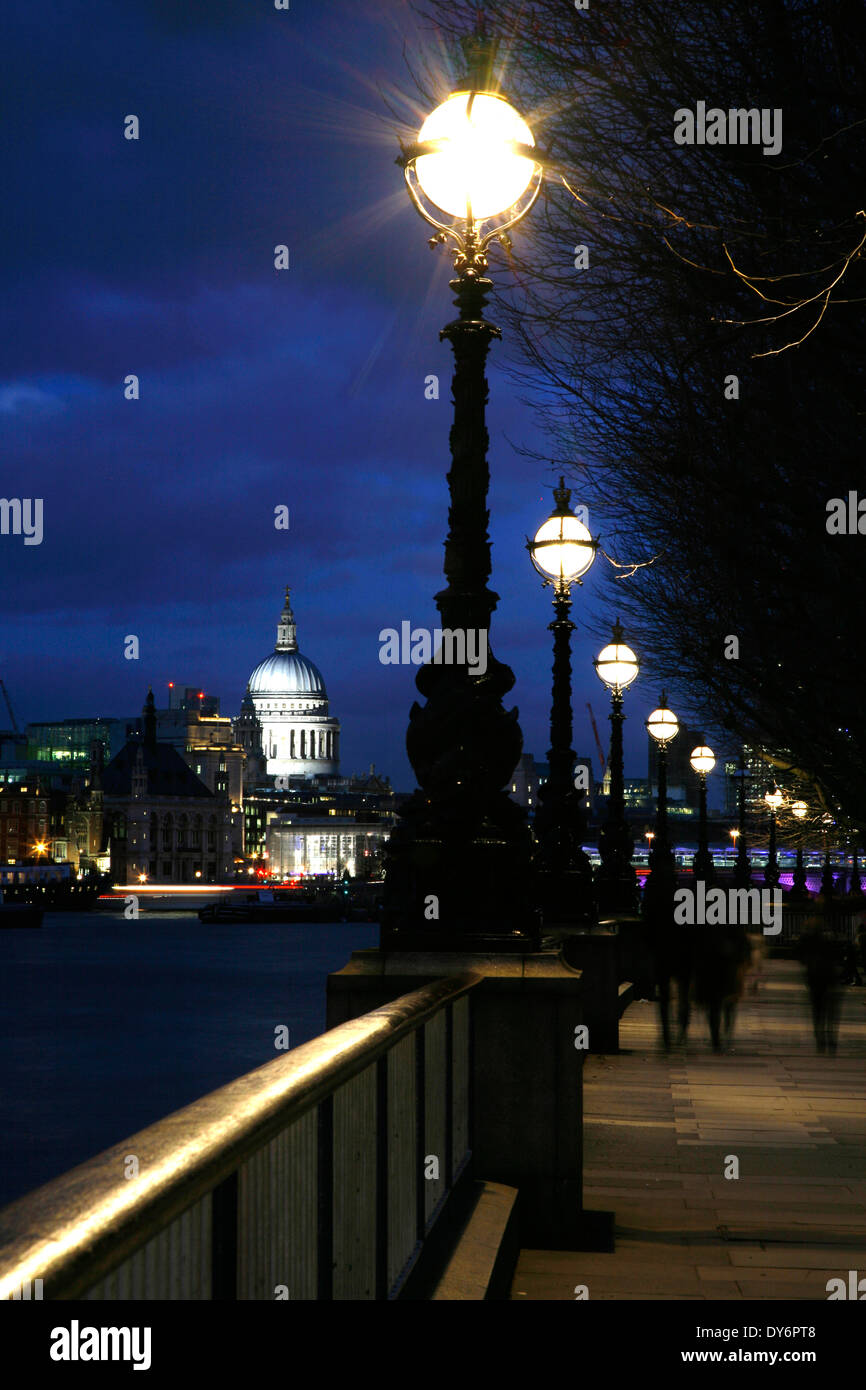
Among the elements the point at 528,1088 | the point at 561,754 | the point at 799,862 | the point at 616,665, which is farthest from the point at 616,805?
the point at 799,862

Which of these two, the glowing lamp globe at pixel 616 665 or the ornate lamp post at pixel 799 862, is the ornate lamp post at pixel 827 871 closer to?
the ornate lamp post at pixel 799 862

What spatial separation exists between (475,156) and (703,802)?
109 ft

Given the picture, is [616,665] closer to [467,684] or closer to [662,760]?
[662,760]

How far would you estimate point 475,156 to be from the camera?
9586 mm

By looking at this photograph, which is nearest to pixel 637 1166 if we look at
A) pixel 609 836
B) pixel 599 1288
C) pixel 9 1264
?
pixel 599 1288

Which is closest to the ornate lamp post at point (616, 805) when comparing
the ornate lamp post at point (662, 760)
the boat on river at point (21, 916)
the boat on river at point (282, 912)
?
the ornate lamp post at point (662, 760)

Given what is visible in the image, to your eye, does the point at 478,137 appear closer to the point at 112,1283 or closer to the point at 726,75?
the point at 726,75

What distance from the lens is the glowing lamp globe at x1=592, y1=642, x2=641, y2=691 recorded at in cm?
2394

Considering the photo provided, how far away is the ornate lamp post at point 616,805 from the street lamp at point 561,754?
466 cm

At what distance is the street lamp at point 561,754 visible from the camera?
18.3 metres

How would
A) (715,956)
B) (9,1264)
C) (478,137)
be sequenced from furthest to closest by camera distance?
(715,956), (478,137), (9,1264)

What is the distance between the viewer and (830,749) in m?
17.9
